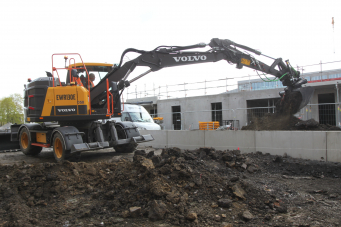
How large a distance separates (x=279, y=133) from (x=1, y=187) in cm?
730

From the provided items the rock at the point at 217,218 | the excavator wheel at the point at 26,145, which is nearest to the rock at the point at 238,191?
the rock at the point at 217,218

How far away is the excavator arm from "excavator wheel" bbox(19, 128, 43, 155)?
3011 millimetres

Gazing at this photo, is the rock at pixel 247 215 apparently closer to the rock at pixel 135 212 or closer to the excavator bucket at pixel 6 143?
the rock at pixel 135 212

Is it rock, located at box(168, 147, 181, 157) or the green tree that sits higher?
the green tree

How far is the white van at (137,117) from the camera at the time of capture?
1402cm

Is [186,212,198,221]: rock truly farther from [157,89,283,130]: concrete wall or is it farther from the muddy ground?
[157,89,283,130]: concrete wall

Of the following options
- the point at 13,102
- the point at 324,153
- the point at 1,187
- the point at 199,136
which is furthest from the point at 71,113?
the point at 13,102

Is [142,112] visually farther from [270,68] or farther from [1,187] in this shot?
[1,187]

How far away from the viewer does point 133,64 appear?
29.5 feet

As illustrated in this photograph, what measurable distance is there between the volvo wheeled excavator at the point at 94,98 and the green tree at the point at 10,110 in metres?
44.5

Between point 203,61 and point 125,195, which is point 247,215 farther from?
point 203,61

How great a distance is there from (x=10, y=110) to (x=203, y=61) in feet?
167

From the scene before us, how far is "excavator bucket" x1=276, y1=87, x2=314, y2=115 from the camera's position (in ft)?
31.4

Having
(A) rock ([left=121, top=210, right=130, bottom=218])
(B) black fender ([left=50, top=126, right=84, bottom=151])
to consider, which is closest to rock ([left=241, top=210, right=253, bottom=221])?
(A) rock ([left=121, top=210, right=130, bottom=218])
